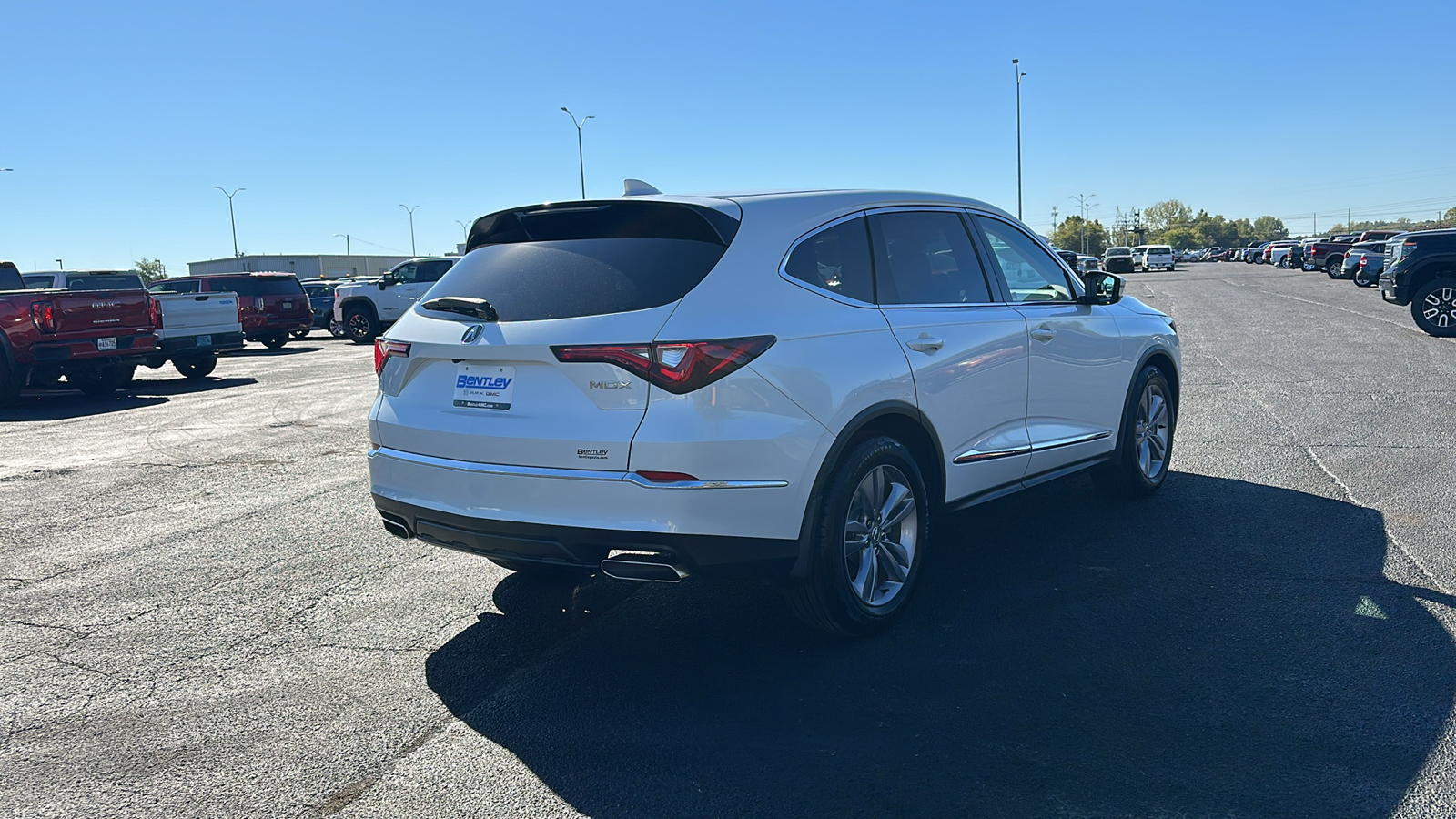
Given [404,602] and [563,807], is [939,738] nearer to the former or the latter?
[563,807]

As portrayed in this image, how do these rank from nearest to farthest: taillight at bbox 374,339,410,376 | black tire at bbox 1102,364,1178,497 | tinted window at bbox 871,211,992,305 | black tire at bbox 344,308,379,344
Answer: taillight at bbox 374,339,410,376
tinted window at bbox 871,211,992,305
black tire at bbox 1102,364,1178,497
black tire at bbox 344,308,379,344

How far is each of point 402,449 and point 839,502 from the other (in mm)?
1700

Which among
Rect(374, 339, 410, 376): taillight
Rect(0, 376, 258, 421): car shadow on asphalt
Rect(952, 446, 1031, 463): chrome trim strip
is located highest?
Rect(374, 339, 410, 376): taillight

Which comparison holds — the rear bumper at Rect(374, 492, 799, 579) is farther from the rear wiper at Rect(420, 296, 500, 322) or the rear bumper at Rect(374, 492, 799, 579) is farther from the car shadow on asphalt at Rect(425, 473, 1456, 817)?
the rear wiper at Rect(420, 296, 500, 322)

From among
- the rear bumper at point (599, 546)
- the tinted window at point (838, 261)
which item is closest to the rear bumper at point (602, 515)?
the rear bumper at point (599, 546)

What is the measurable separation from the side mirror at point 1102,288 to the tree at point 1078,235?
6346 inches

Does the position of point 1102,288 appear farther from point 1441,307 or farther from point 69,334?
point 1441,307

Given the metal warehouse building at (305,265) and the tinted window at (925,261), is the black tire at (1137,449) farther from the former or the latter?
the metal warehouse building at (305,265)

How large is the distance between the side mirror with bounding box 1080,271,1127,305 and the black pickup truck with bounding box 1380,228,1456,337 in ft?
48.7

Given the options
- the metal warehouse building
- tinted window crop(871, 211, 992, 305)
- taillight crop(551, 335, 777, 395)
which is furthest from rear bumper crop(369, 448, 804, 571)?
the metal warehouse building

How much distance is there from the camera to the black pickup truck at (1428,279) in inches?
709

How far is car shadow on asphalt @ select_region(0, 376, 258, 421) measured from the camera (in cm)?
1359

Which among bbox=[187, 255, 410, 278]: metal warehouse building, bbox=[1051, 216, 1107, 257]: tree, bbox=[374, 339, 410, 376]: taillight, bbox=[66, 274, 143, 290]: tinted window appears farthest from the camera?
bbox=[1051, 216, 1107, 257]: tree

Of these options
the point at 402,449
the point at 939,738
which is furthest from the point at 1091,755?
the point at 402,449
